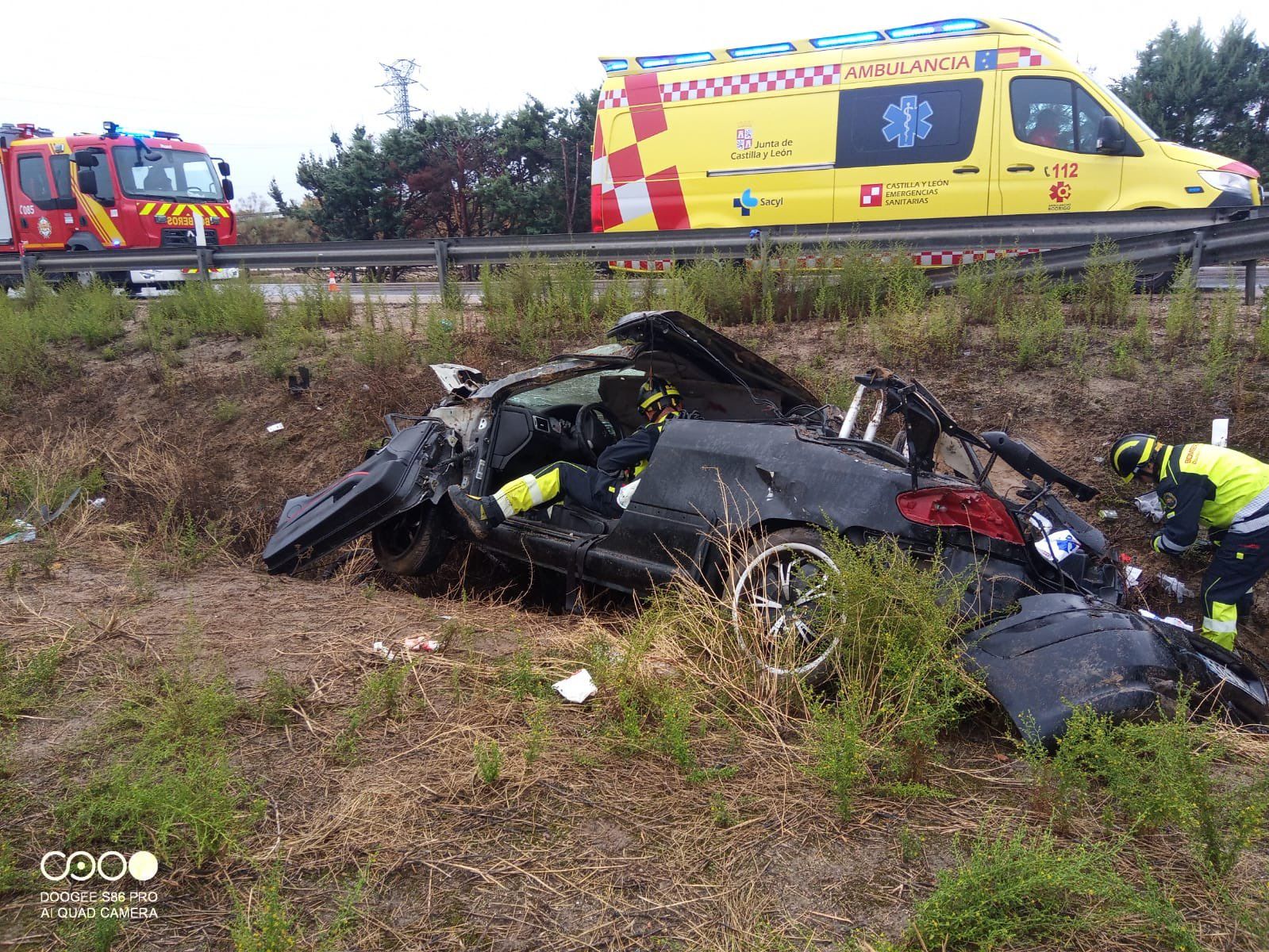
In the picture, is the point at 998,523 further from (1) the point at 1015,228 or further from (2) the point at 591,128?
(2) the point at 591,128

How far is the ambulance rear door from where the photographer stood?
8.91m

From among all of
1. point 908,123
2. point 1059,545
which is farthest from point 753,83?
point 1059,545

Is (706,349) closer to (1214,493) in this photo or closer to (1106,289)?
(1214,493)

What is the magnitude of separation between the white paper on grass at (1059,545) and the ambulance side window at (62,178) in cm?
1768

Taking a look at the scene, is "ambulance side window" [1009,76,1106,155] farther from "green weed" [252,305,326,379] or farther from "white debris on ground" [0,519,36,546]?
"white debris on ground" [0,519,36,546]

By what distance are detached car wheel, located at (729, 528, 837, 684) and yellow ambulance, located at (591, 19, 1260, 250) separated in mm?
5981

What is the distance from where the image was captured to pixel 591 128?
65.6 ft

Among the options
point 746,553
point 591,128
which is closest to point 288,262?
point 746,553

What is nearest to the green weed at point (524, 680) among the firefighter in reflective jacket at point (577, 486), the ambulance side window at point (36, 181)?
the firefighter in reflective jacket at point (577, 486)

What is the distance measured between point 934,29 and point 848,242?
302 cm

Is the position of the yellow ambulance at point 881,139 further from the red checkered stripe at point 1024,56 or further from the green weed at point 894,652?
the green weed at point 894,652

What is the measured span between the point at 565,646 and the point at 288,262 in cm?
800

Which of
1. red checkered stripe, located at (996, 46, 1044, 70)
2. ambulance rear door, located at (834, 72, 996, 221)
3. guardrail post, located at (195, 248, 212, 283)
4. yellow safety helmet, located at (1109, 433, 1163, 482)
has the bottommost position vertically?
yellow safety helmet, located at (1109, 433, 1163, 482)

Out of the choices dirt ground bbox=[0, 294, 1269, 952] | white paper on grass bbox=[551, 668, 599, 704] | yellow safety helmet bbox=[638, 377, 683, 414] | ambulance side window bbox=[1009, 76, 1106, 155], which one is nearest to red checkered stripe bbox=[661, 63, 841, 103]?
ambulance side window bbox=[1009, 76, 1106, 155]
